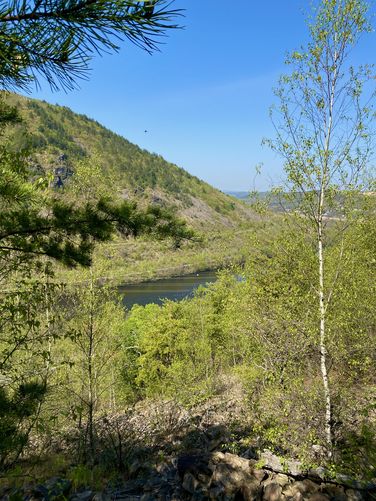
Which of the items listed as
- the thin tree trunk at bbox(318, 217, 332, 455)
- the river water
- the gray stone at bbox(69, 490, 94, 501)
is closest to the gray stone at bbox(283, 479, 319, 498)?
the thin tree trunk at bbox(318, 217, 332, 455)

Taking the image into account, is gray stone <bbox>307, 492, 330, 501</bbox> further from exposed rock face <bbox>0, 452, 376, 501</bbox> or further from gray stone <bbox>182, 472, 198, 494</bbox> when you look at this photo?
gray stone <bbox>182, 472, 198, 494</bbox>

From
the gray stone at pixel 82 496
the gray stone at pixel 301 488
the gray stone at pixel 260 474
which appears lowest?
the gray stone at pixel 82 496

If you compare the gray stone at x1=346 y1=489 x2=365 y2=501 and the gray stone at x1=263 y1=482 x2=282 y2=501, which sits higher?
the gray stone at x1=346 y1=489 x2=365 y2=501

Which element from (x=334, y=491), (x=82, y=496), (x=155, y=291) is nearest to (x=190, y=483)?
(x=82, y=496)

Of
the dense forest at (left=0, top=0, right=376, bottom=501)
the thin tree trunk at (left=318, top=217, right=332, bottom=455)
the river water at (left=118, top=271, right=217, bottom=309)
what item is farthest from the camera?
the river water at (left=118, top=271, right=217, bottom=309)

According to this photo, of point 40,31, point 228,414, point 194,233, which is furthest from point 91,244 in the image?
point 228,414

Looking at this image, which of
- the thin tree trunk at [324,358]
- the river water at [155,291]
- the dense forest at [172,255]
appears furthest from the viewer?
the river water at [155,291]

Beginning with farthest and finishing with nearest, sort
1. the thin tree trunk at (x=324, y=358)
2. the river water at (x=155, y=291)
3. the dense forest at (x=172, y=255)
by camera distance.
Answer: the river water at (x=155, y=291), the thin tree trunk at (x=324, y=358), the dense forest at (x=172, y=255)

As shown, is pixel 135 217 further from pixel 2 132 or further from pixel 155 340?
pixel 155 340

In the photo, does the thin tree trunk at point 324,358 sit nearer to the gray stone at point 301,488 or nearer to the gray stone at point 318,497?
the gray stone at point 301,488

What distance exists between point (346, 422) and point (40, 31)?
8.95 m

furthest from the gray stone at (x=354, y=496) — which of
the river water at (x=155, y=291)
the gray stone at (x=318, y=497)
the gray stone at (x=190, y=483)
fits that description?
the river water at (x=155, y=291)

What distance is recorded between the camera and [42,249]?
407cm

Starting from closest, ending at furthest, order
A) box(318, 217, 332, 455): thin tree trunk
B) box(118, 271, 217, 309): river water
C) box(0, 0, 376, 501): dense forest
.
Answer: box(0, 0, 376, 501): dense forest → box(318, 217, 332, 455): thin tree trunk → box(118, 271, 217, 309): river water
